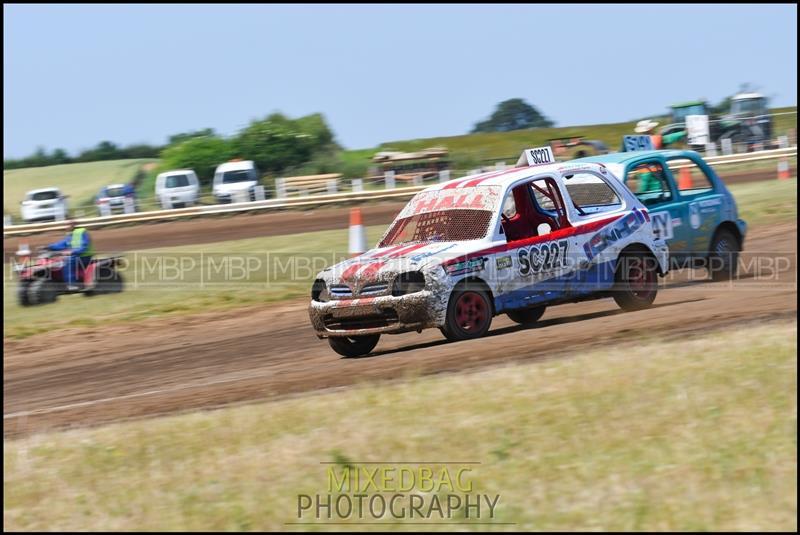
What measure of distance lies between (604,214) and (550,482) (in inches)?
233

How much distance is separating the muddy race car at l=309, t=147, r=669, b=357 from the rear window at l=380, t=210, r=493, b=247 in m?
0.01

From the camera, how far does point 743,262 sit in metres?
14.8

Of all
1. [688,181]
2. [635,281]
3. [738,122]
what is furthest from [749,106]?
[635,281]

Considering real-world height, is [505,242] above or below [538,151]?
below

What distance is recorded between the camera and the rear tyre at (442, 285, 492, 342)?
32.1 ft

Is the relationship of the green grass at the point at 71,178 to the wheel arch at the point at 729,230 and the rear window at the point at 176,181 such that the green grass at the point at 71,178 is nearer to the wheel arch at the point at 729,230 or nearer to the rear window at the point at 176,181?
the rear window at the point at 176,181

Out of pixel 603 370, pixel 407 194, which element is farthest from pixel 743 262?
pixel 407 194

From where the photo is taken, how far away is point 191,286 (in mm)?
17625

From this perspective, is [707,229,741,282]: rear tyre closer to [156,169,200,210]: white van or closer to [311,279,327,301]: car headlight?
[311,279,327,301]: car headlight

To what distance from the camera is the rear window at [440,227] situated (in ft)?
33.8

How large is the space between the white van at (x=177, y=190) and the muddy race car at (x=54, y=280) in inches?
718

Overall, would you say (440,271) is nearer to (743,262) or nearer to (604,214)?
(604,214)

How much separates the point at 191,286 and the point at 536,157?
24.6ft

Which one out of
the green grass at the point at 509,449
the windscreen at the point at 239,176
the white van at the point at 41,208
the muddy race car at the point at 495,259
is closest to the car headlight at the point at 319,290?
the muddy race car at the point at 495,259
